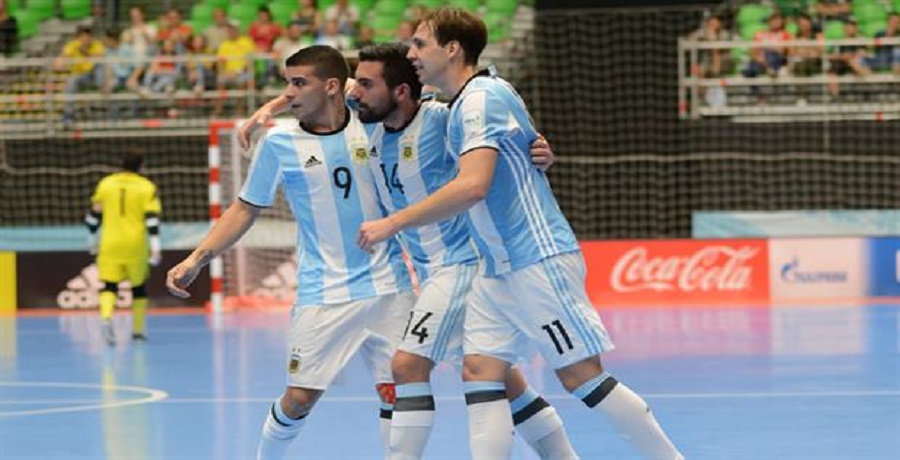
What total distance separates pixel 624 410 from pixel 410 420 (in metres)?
0.82

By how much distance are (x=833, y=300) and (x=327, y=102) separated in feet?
42.7

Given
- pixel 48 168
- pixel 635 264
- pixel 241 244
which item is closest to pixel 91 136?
pixel 48 168

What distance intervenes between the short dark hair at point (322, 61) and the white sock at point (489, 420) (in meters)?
1.44

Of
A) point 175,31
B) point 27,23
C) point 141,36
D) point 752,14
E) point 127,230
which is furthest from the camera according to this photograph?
point 27,23

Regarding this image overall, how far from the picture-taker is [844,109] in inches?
832

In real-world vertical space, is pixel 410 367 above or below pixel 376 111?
below

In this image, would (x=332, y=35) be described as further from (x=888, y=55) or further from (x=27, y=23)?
(x=888, y=55)

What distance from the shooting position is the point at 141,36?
2325 centimetres

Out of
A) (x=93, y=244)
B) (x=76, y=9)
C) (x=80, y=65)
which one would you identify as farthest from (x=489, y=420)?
(x=76, y=9)

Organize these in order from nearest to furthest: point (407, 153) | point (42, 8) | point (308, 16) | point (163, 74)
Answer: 1. point (407, 153)
2. point (163, 74)
3. point (308, 16)
4. point (42, 8)

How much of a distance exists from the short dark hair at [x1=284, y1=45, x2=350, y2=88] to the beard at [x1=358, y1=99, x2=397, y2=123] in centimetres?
31

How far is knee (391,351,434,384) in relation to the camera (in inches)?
256

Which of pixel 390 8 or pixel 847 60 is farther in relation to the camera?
pixel 390 8

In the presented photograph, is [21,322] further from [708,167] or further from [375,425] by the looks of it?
[375,425]
